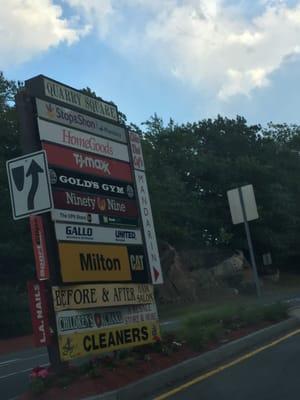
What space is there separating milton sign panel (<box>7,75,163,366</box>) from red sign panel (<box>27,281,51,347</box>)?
0.05 ft

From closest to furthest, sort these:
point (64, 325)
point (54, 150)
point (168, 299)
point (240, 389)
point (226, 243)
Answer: point (240, 389) → point (64, 325) → point (54, 150) → point (168, 299) → point (226, 243)

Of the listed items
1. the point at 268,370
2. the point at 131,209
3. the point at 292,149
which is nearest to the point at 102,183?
the point at 131,209

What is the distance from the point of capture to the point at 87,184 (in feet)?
37.0

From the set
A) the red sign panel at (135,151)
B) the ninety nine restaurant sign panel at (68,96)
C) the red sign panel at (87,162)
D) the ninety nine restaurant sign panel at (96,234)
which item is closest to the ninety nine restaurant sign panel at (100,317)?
the ninety nine restaurant sign panel at (96,234)

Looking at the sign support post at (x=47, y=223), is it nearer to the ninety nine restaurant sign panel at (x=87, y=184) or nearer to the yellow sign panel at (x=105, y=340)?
the yellow sign panel at (x=105, y=340)

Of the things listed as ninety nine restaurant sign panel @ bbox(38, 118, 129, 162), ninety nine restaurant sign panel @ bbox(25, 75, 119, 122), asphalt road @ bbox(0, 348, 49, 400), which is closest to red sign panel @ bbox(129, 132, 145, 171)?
ninety nine restaurant sign panel @ bbox(38, 118, 129, 162)

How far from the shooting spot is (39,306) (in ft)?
30.5

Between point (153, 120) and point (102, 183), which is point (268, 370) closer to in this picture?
point (102, 183)

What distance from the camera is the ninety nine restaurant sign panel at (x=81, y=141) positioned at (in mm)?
10586

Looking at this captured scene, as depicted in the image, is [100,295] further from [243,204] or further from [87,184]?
[243,204]

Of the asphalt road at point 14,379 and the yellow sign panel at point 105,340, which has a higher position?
the yellow sign panel at point 105,340

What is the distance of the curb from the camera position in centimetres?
888

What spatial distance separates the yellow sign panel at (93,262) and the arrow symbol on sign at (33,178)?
0.88 meters

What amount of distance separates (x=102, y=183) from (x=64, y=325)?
9.92 feet
